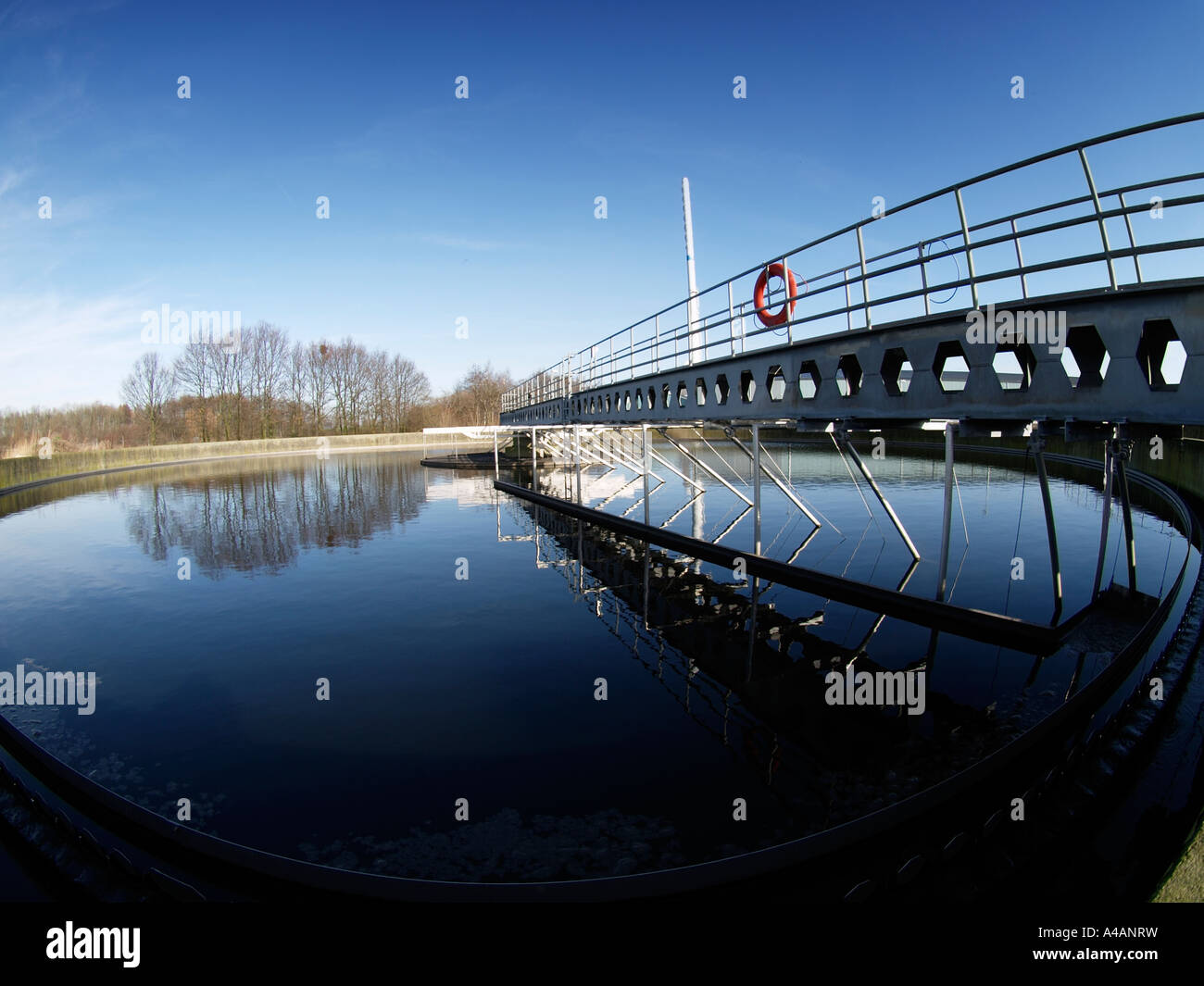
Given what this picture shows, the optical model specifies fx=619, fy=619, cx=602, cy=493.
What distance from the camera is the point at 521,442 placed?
50062 millimetres

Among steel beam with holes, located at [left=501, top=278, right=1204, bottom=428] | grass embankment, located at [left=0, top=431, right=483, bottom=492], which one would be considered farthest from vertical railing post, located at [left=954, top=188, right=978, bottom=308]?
grass embankment, located at [left=0, top=431, right=483, bottom=492]

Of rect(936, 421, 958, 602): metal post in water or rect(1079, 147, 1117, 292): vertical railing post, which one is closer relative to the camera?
rect(1079, 147, 1117, 292): vertical railing post

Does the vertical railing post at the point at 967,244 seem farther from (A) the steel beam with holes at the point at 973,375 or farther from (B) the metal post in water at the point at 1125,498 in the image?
(B) the metal post in water at the point at 1125,498

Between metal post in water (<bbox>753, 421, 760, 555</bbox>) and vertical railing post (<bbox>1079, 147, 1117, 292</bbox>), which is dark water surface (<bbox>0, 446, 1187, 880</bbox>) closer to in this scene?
metal post in water (<bbox>753, 421, 760, 555</bbox>)

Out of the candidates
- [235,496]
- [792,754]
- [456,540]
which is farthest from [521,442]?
[792,754]

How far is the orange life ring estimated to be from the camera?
10.7 metres

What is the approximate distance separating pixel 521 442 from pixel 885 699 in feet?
145

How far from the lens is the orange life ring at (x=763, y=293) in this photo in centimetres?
1071

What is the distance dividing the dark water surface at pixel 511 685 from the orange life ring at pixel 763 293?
521 centimetres

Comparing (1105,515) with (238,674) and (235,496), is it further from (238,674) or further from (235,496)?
(235,496)

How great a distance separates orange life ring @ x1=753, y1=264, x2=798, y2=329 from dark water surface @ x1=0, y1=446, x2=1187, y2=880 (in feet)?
17.1

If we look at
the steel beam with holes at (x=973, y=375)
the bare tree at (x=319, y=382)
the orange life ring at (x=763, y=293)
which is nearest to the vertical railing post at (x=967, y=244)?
the steel beam with holes at (x=973, y=375)

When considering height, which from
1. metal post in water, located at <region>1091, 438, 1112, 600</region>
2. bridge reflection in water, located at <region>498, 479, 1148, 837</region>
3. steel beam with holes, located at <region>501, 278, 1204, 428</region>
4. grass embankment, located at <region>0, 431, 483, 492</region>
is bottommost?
bridge reflection in water, located at <region>498, 479, 1148, 837</region>
